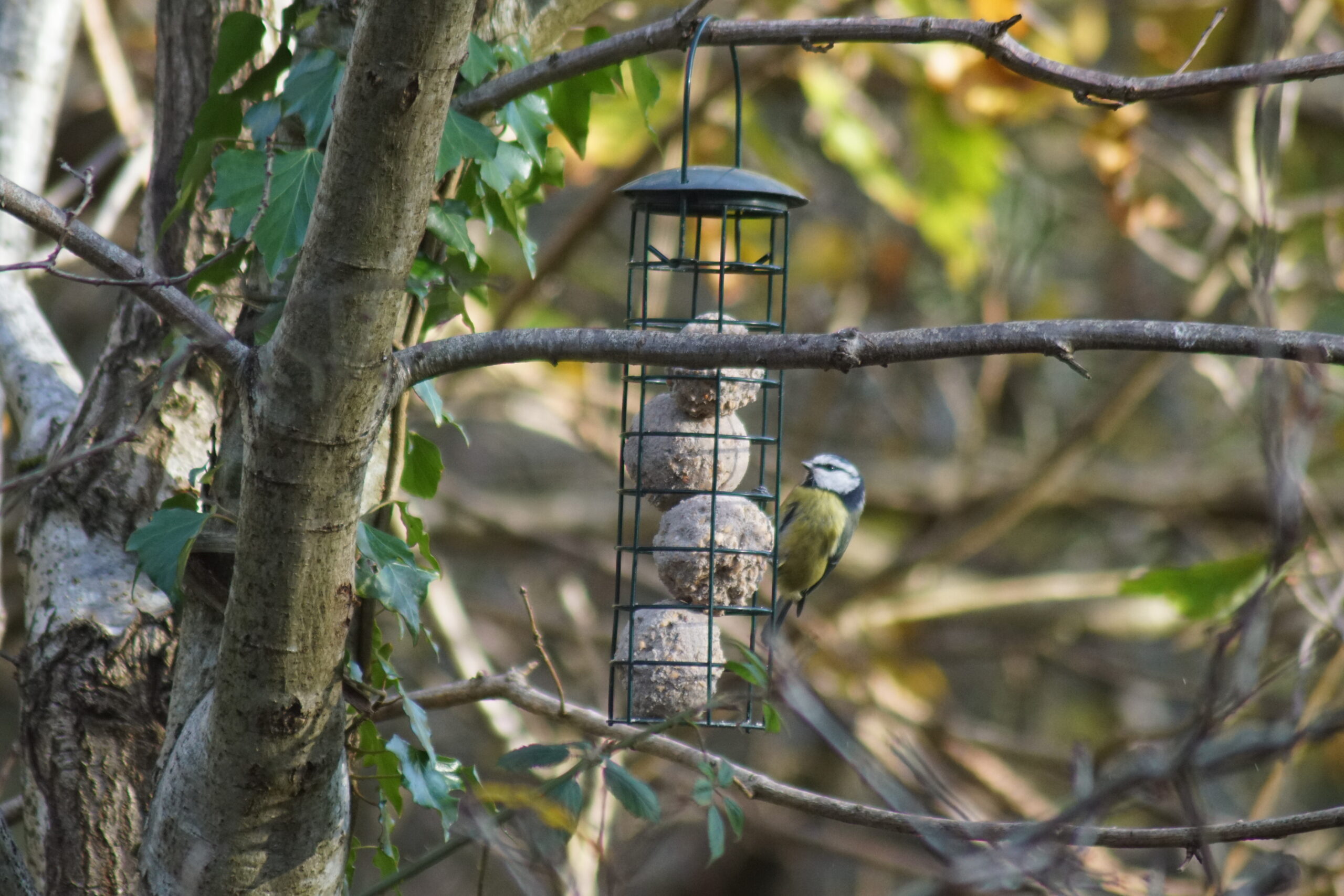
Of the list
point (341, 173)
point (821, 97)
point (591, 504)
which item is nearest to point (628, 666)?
point (341, 173)

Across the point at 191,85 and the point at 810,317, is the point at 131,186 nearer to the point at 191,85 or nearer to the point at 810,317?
the point at 191,85

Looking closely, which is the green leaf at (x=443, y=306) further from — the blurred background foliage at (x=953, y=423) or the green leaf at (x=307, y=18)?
the green leaf at (x=307, y=18)

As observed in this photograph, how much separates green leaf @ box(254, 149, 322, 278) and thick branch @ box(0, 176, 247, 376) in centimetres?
20

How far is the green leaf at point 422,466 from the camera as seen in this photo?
2.05 meters

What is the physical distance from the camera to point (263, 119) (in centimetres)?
184

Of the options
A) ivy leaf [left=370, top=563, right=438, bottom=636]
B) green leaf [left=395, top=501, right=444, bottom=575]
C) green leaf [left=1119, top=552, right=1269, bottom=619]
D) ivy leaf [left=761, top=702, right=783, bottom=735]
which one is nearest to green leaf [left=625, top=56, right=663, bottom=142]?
green leaf [left=395, top=501, right=444, bottom=575]

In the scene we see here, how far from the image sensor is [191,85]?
83.7 inches

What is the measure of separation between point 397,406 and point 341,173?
585mm

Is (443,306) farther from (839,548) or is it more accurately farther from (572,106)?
(839,548)

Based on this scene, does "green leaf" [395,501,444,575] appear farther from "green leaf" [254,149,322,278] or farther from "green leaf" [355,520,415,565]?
"green leaf" [254,149,322,278]

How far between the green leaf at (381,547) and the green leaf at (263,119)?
58 centimetres

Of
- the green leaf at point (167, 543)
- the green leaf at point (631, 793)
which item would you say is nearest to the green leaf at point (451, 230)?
the green leaf at point (167, 543)

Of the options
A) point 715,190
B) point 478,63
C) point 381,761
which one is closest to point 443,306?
point 478,63

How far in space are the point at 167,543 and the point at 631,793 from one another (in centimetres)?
70
